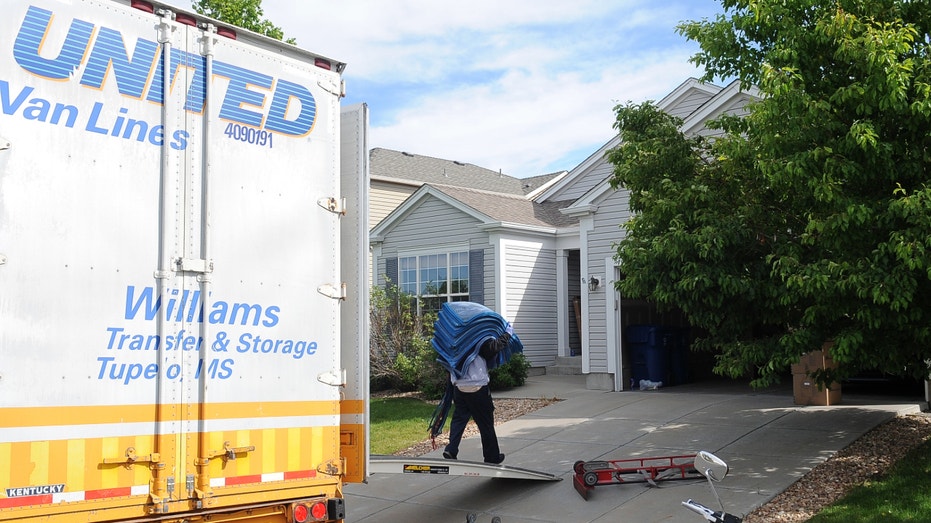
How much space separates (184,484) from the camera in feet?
15.2

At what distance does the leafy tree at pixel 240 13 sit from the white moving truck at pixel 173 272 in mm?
9251

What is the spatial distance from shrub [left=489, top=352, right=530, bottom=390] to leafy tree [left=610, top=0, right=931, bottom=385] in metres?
6.87

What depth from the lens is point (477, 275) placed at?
19.8 meters

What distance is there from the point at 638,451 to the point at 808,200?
3.69 metres

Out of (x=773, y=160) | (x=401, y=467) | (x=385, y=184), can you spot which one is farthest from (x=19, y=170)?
(x=385, y=184)

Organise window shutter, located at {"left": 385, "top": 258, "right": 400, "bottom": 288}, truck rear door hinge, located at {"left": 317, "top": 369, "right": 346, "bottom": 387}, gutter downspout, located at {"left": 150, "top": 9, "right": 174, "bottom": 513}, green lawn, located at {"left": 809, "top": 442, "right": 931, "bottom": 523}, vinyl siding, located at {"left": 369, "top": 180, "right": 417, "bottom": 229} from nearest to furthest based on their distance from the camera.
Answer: gutter downspout, located at {"left": 150, "top": 9, "right": 174, "bottom": 513} < truck rear door hinge, located at {"left": 317, "top": 369, "right": 346, "bottom": 387} < green lawn, located at {"left": 809, "top": 442, "right": 931, "bottom": 523} < window shutter, located at {"left": 385, "top": 258, "right": 400, "bottom": 288} < vinyl siding, located at {"left": 369, "top": 180, "right": 417, "bottom": 229}

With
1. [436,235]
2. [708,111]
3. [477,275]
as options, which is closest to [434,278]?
[436,235]

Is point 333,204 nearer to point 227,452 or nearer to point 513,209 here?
point 227,452

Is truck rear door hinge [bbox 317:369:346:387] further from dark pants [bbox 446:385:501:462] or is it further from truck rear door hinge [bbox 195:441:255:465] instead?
dark pants [bbox 446:385:501:462]

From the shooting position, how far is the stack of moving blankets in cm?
887

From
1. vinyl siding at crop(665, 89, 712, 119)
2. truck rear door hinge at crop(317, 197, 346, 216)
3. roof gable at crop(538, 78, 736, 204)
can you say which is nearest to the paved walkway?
truck rear door hinge at crop(317, 197, 346, 216)

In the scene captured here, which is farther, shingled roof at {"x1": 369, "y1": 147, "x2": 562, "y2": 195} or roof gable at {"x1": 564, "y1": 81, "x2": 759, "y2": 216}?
shingled roof at {"x1": 369, "y1": 147, "x2": 562, "y2": 195}

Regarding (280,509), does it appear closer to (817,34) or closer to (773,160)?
(773,160)

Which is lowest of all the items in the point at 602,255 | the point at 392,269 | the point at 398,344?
the point at 398,344
